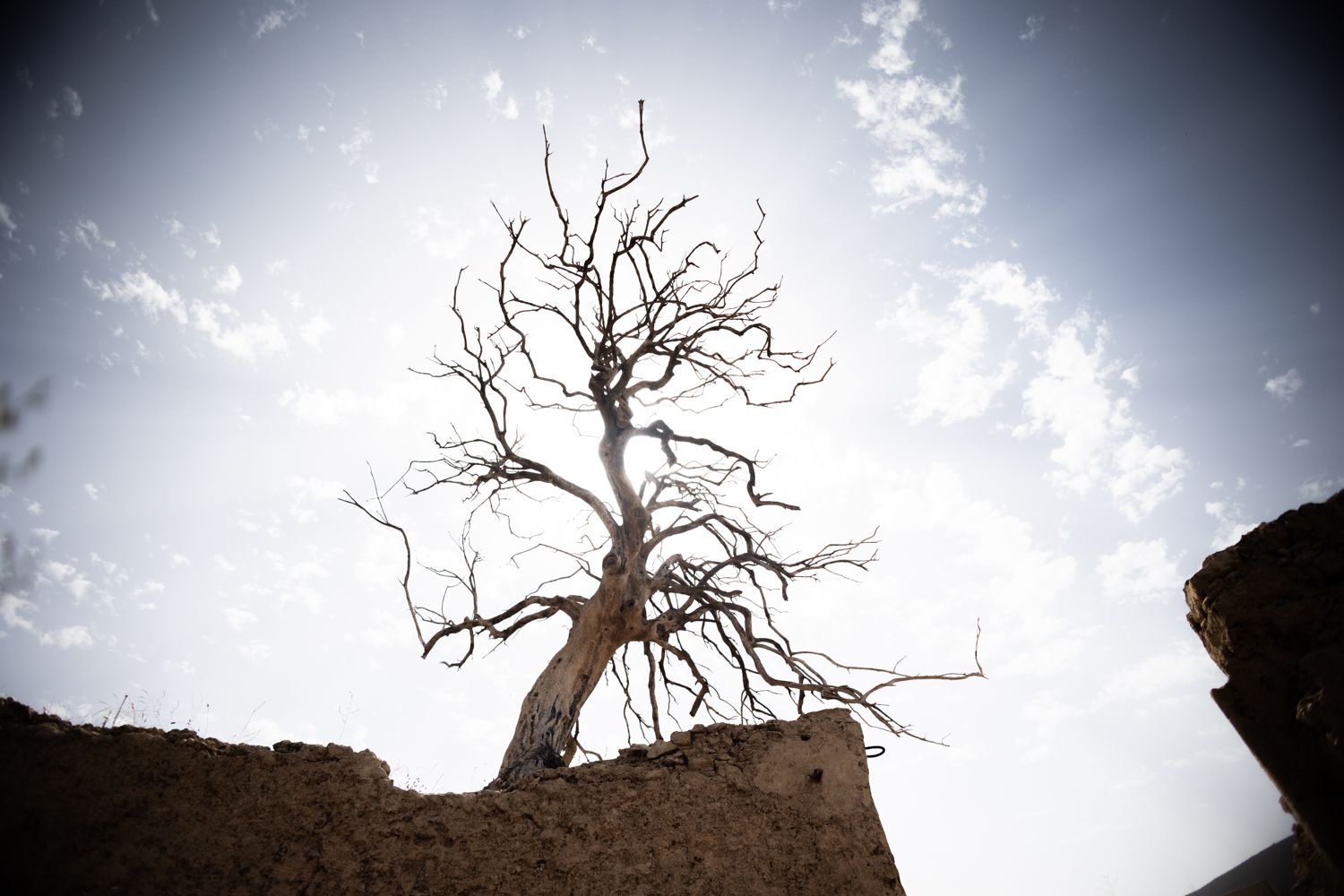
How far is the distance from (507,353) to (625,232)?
5.65 ft

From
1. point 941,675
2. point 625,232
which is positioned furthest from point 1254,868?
point 625,232

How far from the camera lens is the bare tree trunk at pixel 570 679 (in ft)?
13.4

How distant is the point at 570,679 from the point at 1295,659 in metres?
4.17

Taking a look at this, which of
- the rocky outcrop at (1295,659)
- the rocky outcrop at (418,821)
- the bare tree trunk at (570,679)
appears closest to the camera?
the rocky outcrop at (1295,659)

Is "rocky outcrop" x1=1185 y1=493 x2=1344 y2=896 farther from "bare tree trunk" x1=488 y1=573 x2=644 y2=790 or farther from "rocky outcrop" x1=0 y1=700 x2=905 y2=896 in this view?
"bare tree trunk" x1=488 y1=573 x2=644 y2=790

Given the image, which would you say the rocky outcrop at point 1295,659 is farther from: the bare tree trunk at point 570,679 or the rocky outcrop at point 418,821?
the bare tree trunk at point 570,679

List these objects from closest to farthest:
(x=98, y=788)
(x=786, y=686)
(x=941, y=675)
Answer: (x=98, y=788) < (x=941, y=675) < (x=786, y=686)

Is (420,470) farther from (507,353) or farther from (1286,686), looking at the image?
(1286,686)

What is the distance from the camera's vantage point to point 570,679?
15.3 feet

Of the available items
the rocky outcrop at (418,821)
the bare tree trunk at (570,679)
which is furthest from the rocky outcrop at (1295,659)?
the bare tree trunk at (570,679)

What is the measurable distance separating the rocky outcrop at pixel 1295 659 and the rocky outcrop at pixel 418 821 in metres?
1.42

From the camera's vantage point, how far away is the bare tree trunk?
4090mm

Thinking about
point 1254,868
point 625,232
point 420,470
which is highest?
point 625,232

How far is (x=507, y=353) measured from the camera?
19.5 ft
